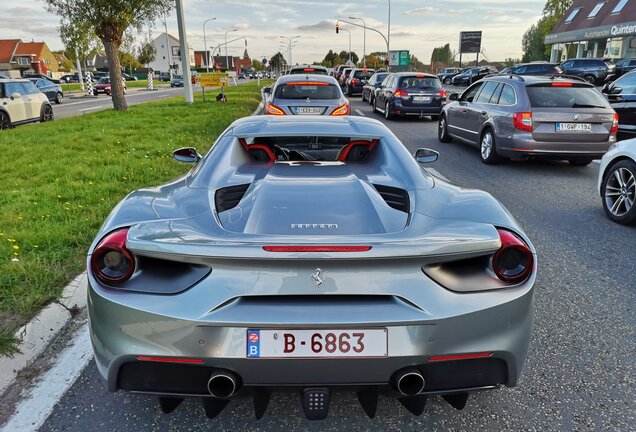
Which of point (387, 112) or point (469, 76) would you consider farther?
point (469, 76)

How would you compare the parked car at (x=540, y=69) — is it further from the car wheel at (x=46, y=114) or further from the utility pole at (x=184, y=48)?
the car wheel at (x=46, y=114)

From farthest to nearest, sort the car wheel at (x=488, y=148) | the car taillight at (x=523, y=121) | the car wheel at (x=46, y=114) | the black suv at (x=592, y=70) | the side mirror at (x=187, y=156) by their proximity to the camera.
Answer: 1. the black suv at (x=592, y=70)
2. the car wheel at (x=46, y=114)
3. the car wheel at (x=488, y=148)
4. the car taillight at (x=523, y=121)
5. the side mirror at (x=187, y=156)

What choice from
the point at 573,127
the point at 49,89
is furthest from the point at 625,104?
the point at 49,89

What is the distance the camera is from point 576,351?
2980mm

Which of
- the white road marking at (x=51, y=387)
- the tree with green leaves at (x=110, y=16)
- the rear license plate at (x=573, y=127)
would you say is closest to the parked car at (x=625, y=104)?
the rear license plate at (x=573, y=127)

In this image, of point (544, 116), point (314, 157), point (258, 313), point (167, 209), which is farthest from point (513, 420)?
point (544, 116)

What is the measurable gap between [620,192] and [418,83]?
1201 cm

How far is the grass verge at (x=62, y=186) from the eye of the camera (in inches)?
144

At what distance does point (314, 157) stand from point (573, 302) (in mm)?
2216

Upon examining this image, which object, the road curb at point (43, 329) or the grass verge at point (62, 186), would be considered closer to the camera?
the road curb at point (43, 329)

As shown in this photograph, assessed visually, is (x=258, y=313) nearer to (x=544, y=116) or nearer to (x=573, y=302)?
(x=573, y=302)

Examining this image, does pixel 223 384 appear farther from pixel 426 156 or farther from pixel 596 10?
pixel 596 10

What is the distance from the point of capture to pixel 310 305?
1855 millimetres

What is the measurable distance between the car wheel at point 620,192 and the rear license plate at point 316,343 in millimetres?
4798
